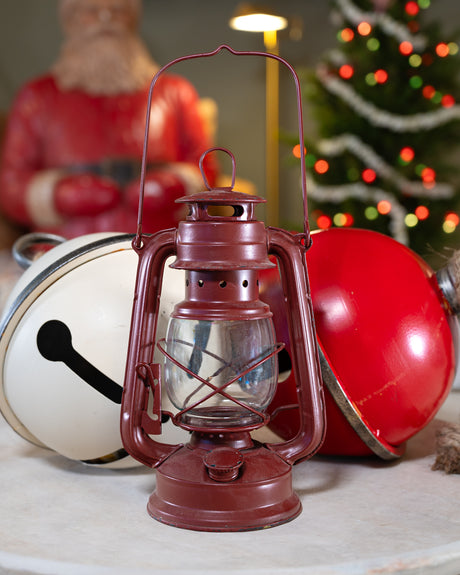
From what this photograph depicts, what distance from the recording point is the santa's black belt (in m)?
2.52

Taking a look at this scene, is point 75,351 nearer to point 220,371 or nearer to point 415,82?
point 220,371

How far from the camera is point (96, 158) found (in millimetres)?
2584

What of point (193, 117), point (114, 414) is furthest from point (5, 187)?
point (114, 414)

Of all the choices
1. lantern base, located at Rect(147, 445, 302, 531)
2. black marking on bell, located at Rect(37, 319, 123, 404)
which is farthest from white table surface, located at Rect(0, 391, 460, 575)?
black marking on bell, located at Rect(37, 319, 123, 404)

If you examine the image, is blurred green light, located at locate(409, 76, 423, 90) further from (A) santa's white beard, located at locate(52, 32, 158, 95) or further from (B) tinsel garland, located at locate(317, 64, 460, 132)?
(A) santa's white beard, located at locate(52, 32, 158, 95)

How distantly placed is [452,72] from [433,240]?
1.85ft

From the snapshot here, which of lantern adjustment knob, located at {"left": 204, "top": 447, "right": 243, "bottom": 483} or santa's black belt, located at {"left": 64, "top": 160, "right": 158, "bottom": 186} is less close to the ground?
santa's black belt, located at {"left": 64, "top": 160, "right": 158, "bottom": 186}

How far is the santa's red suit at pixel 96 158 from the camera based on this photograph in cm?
248

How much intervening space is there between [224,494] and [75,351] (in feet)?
0.77

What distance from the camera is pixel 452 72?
245cm

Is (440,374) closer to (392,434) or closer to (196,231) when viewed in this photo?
(392,434)

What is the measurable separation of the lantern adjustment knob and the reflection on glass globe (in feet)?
0.12

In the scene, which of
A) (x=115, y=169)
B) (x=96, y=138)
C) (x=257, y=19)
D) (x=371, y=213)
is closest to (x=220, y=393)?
(x=371, y=213)

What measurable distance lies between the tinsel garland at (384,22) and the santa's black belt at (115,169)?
0.84 metres
